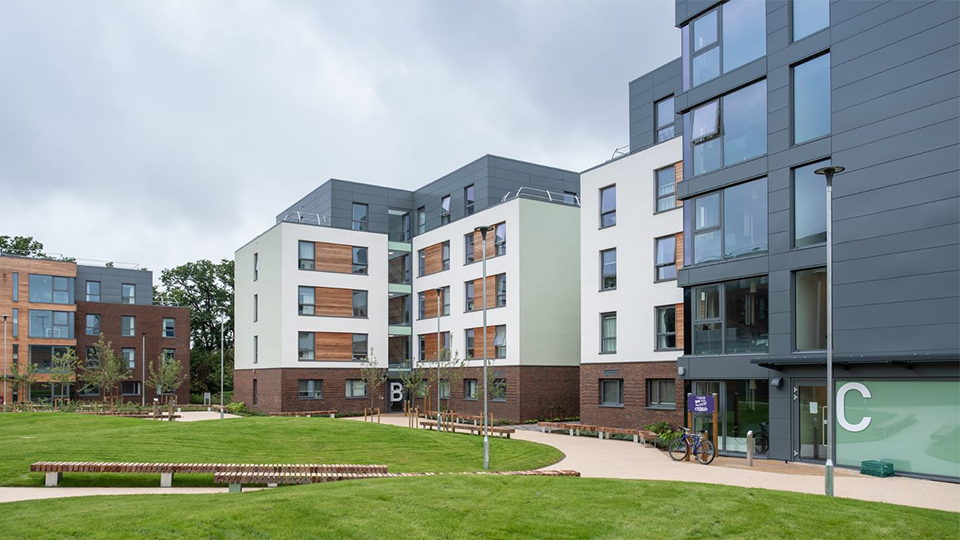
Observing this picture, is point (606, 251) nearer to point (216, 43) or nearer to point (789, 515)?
point (216, 43)

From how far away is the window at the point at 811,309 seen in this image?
18812 millimetres

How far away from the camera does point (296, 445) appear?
64.0 ft

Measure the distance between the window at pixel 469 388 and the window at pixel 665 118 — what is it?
1538cm

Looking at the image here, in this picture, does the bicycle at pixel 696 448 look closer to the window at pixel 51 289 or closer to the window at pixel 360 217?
the window at pixel 360 217

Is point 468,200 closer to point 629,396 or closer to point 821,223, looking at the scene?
point 629,396

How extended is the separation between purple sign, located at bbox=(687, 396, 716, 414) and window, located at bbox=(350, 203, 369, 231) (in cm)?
2743

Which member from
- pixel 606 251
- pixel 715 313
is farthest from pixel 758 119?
pixel 606 251

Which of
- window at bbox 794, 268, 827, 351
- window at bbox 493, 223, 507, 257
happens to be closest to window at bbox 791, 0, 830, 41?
window at bbox 794, 268, 827, 351

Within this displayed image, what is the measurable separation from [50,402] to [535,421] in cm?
3220

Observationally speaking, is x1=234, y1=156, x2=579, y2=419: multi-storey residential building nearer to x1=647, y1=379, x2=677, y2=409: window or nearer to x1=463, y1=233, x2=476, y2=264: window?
x1=463, y1=233, x2=476, y2=264: window

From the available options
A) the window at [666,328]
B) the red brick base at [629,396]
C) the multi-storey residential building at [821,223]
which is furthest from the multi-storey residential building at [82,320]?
the multi-storey residential building at [821,223]

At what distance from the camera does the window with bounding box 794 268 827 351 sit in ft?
61.7

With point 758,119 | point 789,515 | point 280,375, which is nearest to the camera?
point 789,515

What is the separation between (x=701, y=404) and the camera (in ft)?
68.8
